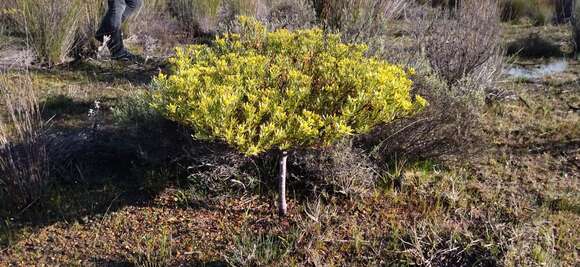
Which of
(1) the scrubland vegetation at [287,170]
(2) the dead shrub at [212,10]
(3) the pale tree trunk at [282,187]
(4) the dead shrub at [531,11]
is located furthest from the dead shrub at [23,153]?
(4) the dead shrub at [531,11]

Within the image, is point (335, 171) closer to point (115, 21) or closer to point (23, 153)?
point (23, 153)

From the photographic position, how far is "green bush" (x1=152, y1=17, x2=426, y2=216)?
215cm

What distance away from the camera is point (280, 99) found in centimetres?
234

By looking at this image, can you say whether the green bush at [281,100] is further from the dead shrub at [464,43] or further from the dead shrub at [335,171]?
the dead shrub at [464,43]

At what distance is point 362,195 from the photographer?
2.96 metres

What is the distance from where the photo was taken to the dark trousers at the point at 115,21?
5.36 meters

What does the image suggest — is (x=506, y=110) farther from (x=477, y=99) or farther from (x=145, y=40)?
(x=145, y=40)

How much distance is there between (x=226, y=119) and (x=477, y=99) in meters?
2.16

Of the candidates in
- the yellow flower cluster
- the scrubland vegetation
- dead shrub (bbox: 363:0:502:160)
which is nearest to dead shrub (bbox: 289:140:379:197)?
the scrubland vegetation

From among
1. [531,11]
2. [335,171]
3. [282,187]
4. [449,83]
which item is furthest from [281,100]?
[531,11]

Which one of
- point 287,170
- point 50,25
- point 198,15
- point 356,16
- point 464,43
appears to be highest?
point 356,16

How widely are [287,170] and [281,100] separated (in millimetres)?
819

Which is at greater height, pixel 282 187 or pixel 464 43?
pixel 464 43

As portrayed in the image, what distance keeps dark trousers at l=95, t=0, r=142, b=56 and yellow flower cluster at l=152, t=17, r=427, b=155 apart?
9.90 feet
